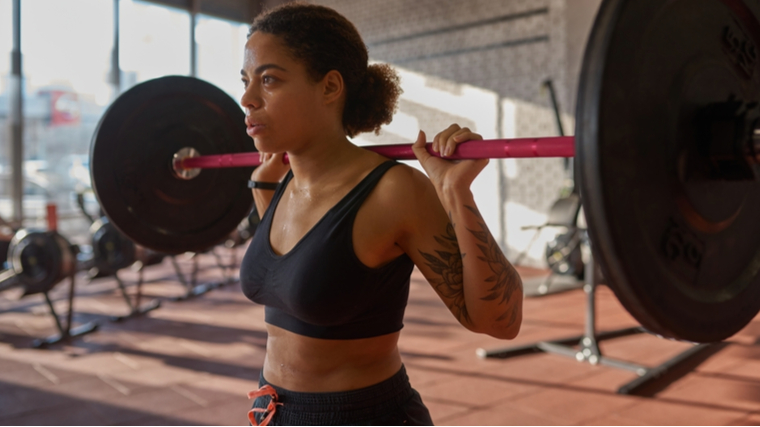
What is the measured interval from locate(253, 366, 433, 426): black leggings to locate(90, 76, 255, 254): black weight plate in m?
0.67

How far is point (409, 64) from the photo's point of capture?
7.65 meters

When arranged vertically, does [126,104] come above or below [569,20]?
below

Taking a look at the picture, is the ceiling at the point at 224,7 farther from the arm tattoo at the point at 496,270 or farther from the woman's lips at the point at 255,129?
the arm tattoo at the point at 496,270

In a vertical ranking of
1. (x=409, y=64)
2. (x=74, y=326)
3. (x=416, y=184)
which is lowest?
(x=74, y=326)

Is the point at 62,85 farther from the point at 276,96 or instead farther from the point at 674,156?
the point at 674,156

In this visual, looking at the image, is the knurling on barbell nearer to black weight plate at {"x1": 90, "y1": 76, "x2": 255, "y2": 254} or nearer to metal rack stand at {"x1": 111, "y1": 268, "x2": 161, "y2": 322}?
black weight plate at {"x1": 90, "y1": 76, "x2": 255, "y2": 254}

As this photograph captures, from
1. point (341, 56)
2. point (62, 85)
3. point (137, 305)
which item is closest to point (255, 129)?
point (341, 56)

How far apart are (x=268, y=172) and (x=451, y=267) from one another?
1.91ft

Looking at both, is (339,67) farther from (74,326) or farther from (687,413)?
(74,326)

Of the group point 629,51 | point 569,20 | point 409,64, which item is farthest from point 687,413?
point 409,64

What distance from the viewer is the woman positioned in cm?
96

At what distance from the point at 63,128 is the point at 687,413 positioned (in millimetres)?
6652

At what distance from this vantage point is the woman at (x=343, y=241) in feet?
3.15

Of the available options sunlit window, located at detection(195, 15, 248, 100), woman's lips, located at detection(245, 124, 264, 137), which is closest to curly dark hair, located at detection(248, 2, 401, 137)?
woman's lips, located at detection(245, 124, 264, 137)
